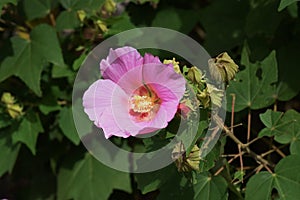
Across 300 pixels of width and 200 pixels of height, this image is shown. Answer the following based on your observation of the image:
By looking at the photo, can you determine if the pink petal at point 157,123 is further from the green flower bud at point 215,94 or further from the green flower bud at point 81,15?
the green flower bud at point 81,15

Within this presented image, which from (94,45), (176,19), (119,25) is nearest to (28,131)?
(94,45)

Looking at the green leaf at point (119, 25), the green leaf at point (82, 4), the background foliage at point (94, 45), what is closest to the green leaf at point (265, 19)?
the background foliage at point (94, 45)

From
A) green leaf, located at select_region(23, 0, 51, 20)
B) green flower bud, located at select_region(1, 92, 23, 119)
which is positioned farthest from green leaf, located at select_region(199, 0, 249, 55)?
green flower bud, located at select_region(1, 92, 23, 119)

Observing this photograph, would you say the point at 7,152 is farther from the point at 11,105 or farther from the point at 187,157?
the point at 187,157

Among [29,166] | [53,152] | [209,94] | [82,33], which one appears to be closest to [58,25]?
[82,33]

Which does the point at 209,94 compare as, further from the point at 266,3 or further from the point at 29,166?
the point at 29,166
